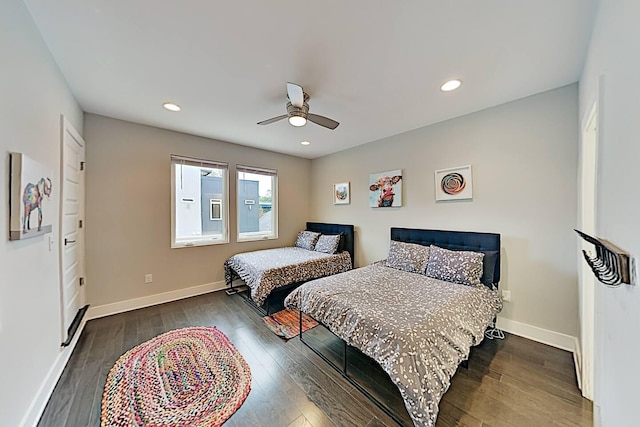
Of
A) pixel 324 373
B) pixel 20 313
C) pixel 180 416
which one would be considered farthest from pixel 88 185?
pixel 324 373

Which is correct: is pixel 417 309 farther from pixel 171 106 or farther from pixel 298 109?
pixel 171 106

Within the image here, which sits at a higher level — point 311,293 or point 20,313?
point 20,313

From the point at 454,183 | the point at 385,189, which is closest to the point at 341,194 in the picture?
the point at 385,189

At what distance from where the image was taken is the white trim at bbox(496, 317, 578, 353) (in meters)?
2.31

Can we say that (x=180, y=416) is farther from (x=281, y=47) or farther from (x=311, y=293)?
(x=281, y=47)

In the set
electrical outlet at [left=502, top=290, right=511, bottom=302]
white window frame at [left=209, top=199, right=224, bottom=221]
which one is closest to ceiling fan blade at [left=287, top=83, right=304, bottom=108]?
white window frame at [left=209, top=199, right=224, bottom=221]

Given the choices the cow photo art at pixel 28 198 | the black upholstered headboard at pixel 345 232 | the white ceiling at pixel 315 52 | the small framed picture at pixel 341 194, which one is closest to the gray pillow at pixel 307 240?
the black upholstered headboard at pixel 345 232

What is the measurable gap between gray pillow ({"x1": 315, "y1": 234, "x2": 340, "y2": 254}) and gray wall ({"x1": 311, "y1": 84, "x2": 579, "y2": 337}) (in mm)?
1388

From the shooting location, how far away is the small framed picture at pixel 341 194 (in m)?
4.46

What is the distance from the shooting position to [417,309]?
1874mm

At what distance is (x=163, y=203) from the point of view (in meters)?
3.56

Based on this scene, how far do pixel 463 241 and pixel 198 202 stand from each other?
391 centimetres

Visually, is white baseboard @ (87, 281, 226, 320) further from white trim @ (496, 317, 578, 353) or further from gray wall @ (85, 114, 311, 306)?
white trim @ (496, 317, 578, 353)

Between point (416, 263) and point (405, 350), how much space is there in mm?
1623
